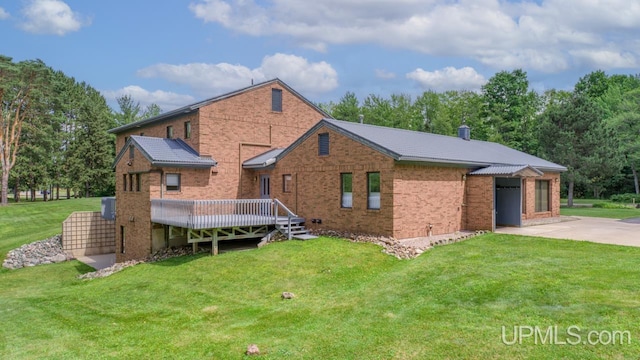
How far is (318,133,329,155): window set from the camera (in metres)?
18.5

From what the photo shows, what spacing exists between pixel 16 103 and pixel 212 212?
129 feet

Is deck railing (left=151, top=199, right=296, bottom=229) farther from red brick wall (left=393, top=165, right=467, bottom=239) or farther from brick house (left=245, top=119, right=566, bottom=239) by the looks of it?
red brick wall (left=393, top=165, right=467, bottom=239)

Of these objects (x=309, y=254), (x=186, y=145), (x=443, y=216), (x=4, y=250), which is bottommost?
(x=4, y=250)

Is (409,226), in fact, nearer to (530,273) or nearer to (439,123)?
(530,273)

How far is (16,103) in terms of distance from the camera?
4459 cm

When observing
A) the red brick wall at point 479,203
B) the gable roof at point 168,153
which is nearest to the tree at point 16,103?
the gable roof at point 168,153

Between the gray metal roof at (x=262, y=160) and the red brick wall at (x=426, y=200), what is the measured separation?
8.05 m

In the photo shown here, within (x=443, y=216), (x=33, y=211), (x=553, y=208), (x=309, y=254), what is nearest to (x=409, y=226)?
(x=443, y=216)

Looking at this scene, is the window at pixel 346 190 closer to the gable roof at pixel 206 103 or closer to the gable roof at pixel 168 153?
the gable roof at pixel 168 153

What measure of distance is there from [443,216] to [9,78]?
148 feet

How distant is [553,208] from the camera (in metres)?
23.2

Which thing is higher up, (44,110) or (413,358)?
(44,110)

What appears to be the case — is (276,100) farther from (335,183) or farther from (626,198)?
(626,198)

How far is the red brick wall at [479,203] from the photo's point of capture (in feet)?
58.4
